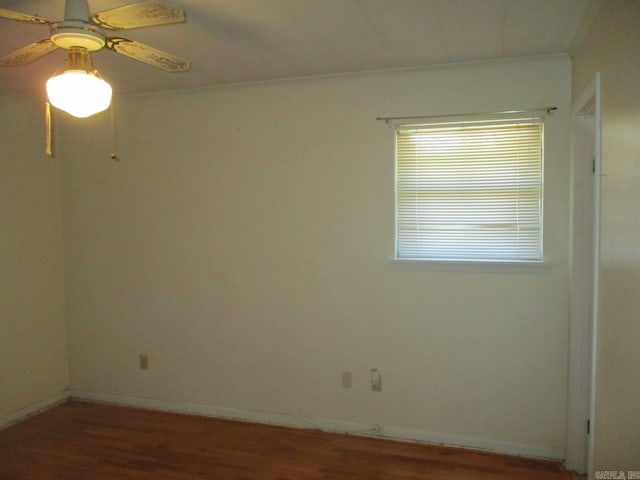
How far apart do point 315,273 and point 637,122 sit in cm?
229

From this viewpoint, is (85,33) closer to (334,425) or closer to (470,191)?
(470,191)

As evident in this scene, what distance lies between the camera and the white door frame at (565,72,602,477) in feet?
9.09

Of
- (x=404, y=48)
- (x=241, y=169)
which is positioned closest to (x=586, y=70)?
(x=404, y=48)

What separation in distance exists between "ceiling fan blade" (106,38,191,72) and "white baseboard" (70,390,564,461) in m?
2.62

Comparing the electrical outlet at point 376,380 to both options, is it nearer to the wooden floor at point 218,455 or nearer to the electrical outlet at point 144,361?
the wooden floor at point 218,455

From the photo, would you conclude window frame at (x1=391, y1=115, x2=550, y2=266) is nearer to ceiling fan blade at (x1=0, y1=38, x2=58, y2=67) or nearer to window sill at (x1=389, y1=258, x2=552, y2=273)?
window sill at (x1=389, y1=258, x2=552, y2=273)

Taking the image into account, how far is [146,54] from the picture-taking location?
2.07 m

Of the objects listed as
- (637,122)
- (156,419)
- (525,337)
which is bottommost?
(156,419)

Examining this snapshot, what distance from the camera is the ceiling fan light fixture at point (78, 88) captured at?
69.0 inches

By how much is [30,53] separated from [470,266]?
275 centimetres

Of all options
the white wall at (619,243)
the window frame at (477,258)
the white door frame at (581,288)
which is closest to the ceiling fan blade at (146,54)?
the window frame at (477,258)

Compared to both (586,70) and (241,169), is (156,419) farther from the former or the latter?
(586,70)

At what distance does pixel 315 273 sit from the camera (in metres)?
3.47

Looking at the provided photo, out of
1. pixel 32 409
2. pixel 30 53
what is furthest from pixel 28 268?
pixel 30 53
